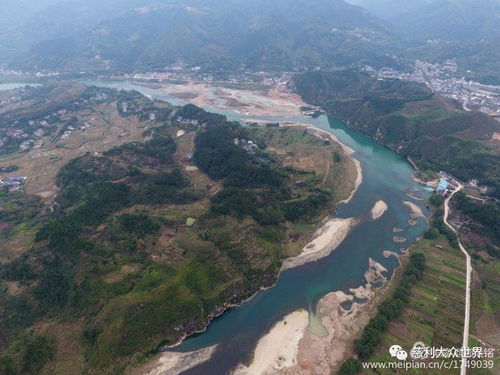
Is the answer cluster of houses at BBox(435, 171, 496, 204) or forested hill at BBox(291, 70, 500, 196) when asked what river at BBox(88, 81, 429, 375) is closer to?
cluster of houses at BBox(435, 171, 496, 204)

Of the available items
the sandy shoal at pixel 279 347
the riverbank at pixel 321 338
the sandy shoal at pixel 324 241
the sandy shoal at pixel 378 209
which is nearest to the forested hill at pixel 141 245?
the sandy shoal at pixel 324 241

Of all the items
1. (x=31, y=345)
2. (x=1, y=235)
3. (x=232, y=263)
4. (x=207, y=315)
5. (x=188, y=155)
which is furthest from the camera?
(x=188, y=155)

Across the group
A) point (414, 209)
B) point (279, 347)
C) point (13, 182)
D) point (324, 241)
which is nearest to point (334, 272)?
point (324, 241)

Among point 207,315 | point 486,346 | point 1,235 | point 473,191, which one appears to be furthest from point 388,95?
point 1,235

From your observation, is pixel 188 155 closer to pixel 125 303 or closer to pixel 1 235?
pixel 1 235

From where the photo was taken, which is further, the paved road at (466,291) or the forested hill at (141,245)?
the forested hill at (141,245)

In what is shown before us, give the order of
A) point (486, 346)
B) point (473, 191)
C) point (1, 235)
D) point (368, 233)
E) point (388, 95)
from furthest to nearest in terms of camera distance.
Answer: point (388, 95), point (473, 191), point (368, 233), point (1, 235), point (486, 346)

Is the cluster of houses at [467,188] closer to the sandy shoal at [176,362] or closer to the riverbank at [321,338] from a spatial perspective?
the riverbank at [321,338]
